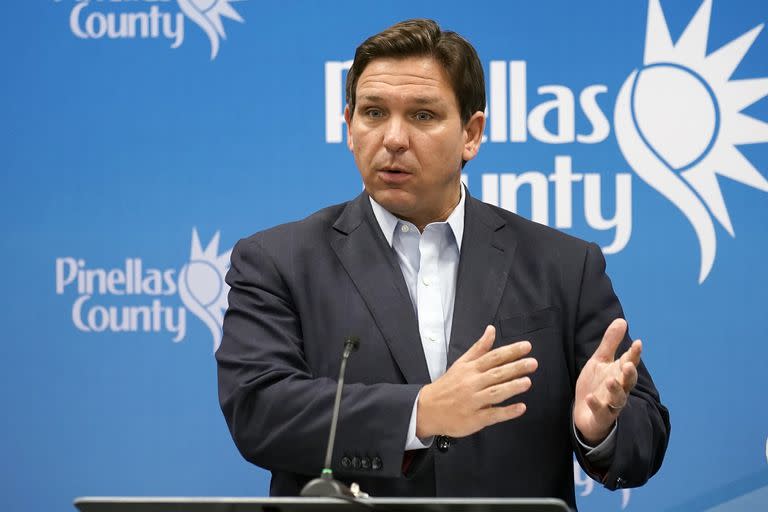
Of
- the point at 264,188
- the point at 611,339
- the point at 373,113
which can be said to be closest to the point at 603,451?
the point at 611,339

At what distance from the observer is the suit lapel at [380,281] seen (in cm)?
243

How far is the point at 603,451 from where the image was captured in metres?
2.32

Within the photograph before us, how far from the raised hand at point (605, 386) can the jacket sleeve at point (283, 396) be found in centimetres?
42

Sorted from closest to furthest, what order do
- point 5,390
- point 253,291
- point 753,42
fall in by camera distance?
1. point 253,291
2. point 753,42
3. point 5,390

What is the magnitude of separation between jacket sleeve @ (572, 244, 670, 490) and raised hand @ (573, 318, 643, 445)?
0.07 m

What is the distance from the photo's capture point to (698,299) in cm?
364

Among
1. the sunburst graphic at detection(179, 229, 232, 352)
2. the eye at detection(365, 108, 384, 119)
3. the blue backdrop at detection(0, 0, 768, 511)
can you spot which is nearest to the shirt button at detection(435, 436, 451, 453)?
the eye at detection(365, 108, 384, 119)

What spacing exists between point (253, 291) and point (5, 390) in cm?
182

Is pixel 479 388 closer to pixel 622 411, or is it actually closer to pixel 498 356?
pixel 498 356

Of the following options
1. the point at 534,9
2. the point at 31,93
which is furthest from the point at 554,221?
the point at 31,93

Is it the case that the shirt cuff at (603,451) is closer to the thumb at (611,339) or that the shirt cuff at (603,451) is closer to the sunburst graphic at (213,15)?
the thumb at (611,339)

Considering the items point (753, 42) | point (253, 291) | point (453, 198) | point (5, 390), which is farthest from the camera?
point (5, 390)

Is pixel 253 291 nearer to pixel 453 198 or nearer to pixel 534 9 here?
pixel 453 198

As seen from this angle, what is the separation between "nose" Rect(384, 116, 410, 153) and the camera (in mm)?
2523
